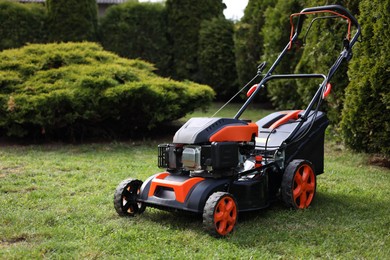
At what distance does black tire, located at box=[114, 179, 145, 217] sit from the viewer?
4.24m

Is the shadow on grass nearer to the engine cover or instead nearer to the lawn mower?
the lawn mower

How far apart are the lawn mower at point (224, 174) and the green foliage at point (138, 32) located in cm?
1039

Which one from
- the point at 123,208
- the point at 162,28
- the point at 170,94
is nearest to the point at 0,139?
the point at 170,94

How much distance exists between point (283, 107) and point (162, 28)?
536 centimetres

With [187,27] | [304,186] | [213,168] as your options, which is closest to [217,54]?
[187,27]

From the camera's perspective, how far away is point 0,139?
8617 millimetres

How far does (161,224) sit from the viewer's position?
4.05 m

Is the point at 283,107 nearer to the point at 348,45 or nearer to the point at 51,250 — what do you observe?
the point at 348,45

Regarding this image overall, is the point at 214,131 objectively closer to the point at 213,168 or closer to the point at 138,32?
the point at 213,168

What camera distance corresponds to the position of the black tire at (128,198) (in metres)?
4.24

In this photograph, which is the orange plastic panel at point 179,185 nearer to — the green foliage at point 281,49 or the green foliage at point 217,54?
the green foliage at point 281,49

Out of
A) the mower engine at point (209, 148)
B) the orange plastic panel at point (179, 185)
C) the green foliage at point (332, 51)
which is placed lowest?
the orange plastic panel at point (179, 185)

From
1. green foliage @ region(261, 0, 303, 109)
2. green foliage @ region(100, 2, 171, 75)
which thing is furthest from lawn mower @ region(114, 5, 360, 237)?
green foliage @ region(100, 2, 171, 75)

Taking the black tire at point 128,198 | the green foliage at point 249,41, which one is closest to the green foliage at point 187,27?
the green foliage at point 249,41
